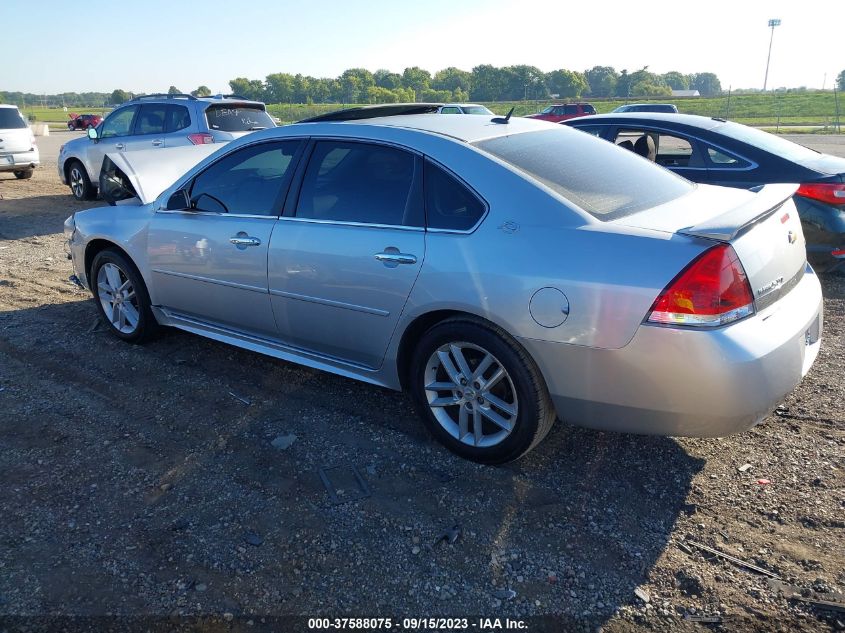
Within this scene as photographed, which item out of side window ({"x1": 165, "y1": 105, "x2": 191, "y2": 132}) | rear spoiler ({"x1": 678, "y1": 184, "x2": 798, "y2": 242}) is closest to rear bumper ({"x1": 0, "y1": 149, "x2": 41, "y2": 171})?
side window ({"x1": 165, "y1": 105, "x2": 191, "y2": 132})

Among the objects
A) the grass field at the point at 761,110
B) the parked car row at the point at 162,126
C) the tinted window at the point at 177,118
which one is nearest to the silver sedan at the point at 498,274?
the parked car row at the point at 162,126

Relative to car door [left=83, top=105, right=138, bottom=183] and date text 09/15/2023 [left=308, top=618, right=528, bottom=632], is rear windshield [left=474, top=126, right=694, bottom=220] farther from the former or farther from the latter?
car door [left=83, top=105, right=138, bottom=183]

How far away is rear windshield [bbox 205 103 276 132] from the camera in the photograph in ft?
34.9

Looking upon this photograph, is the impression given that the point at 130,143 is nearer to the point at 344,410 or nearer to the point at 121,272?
the point at 121,272

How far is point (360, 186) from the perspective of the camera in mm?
3662

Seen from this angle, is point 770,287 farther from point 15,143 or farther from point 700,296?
point 15,143

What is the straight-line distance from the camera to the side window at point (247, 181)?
13.1 ft

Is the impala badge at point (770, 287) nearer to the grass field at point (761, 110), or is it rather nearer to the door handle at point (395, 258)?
the door handle at point (395, 258)

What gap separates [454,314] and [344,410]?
3.69 feet

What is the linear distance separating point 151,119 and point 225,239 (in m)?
8.27

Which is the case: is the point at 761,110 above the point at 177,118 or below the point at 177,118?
below

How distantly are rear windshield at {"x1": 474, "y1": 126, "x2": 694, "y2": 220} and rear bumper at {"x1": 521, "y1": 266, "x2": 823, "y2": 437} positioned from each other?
2.19 ft

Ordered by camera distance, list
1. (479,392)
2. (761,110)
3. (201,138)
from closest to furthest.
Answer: (479,392) → (201,138) → (761,110)

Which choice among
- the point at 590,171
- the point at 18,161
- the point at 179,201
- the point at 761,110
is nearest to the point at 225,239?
the point at 179,201
